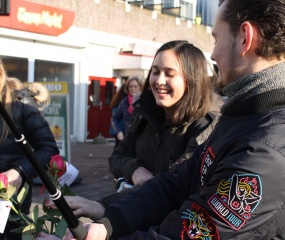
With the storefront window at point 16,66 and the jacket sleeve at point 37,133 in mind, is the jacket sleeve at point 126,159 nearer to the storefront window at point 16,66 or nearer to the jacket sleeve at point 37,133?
the jacket sleeve at point 37,133

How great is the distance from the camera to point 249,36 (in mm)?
1411

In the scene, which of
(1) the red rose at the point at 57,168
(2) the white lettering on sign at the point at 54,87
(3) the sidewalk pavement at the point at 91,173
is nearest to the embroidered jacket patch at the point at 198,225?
(1) the red rose at the point at 57,168

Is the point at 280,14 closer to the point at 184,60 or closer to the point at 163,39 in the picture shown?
the point at 184,60

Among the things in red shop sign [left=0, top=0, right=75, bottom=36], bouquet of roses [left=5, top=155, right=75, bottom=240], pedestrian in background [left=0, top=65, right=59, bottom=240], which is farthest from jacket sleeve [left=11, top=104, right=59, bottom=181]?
red shop sign [left=0, top=0, right=75, bottom=36]

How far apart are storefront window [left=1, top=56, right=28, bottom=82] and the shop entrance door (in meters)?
2.80

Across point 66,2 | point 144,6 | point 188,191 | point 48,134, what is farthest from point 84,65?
point 188,191

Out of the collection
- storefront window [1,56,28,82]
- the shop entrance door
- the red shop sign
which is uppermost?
the red shop sign

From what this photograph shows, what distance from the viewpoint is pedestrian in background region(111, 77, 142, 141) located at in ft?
24.9

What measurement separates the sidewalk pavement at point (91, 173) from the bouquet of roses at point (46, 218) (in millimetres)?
2134

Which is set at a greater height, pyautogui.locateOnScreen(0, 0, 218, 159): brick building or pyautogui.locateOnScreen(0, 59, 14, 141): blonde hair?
pyautogui.locateOnScreen(0, 0, 218, 159): brick building

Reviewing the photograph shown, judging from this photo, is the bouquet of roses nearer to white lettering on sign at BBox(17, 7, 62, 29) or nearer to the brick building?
the brick building

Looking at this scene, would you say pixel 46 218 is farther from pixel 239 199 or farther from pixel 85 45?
pixel 85 45

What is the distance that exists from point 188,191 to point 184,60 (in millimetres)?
1043

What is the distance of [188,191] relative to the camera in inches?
66.3
